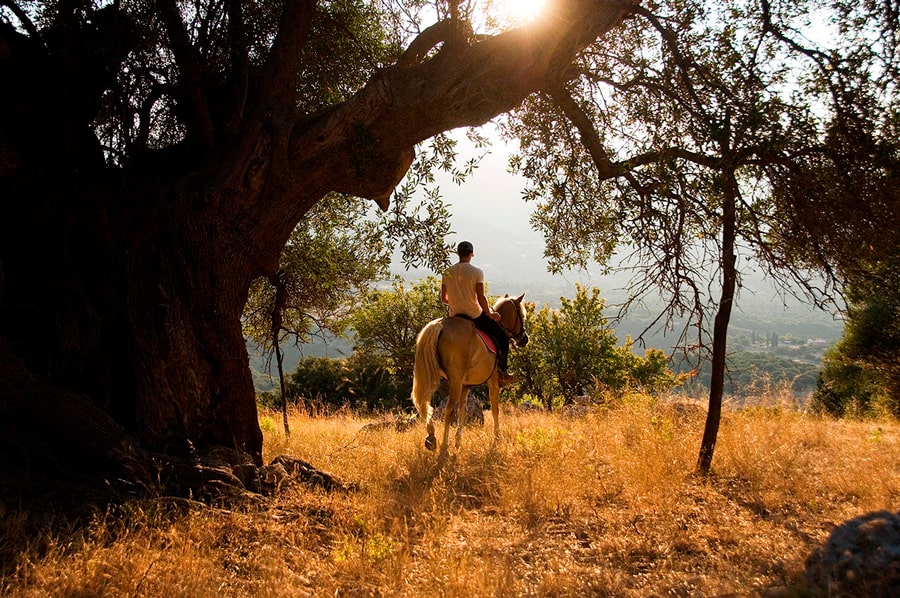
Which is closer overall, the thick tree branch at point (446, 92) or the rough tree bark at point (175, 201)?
the rough tree bark at point (175, 201)

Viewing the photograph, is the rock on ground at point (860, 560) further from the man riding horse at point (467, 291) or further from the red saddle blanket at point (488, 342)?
the red saddle blanket at point (488, 342)

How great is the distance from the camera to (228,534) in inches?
195

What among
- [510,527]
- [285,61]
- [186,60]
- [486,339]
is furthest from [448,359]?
[186,60]

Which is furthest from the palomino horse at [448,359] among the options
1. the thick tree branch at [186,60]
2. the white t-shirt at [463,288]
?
the thick tree branch at [186,60]

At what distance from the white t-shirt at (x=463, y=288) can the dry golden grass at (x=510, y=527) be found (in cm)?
241

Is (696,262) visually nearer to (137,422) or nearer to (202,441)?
(202,441)

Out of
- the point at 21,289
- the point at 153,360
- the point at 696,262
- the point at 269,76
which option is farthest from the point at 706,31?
the point at 21,289

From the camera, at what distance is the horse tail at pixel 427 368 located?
966 cm

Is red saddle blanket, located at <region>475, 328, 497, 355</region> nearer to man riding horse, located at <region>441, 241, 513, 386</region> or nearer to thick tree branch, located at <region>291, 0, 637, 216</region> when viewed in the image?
man riding horse, located at <region>441, 241, 513, 386</region>

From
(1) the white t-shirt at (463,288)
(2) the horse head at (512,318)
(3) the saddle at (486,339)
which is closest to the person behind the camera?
(1) the white t-shirt at (463,288)

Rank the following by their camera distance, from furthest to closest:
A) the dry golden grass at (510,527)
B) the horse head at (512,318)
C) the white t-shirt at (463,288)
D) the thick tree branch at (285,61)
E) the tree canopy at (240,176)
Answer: the horse head at (512,318) → the white t-shirt at (463,288) → the thick tree branch at (285,61) → the tree canopy at (240,176) → the dry golden grass at (510,527)

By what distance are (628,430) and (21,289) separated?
868 cm

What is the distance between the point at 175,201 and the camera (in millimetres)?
6488

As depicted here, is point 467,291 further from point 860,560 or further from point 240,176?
point 860,560
